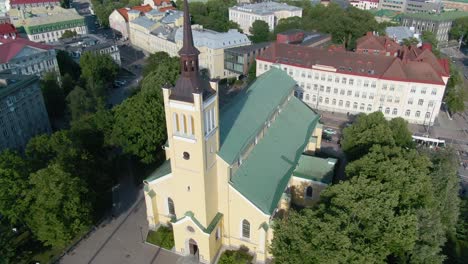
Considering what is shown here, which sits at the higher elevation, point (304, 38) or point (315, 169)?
point (304, 38)

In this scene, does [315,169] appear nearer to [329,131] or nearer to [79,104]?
[329,131]

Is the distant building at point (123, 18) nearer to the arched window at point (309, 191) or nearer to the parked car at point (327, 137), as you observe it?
the parked car at point (327, 137)

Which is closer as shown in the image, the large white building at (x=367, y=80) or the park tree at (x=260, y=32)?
the large white building at (x=367, y=80)

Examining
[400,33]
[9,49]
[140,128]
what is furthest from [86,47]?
[400,33]

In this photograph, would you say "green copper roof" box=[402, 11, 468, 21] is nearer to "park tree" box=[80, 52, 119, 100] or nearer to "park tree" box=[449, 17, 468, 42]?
"park tree" box=[449, 17, 468, 42]

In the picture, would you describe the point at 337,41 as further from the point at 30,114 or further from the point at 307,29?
the point at 30,114

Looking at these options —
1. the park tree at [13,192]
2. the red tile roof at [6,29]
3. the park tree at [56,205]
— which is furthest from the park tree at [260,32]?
the park tree at [13,192]
